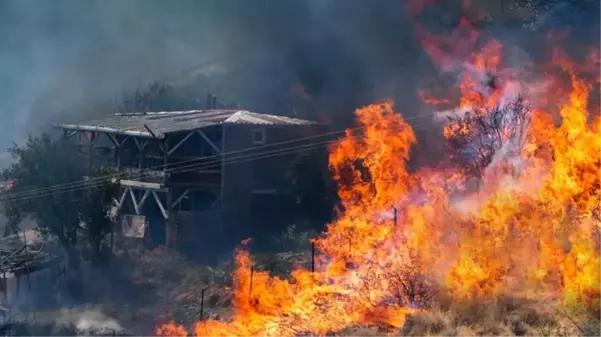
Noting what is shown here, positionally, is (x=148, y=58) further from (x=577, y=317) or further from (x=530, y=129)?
(x=577, y=317)

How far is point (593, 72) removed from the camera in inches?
790

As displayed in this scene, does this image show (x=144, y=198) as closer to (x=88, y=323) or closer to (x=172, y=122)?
(x=172, y=122)

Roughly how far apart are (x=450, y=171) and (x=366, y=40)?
363 inches

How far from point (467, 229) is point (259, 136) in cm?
1061

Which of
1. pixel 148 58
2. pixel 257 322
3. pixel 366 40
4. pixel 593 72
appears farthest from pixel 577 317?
pixel 148 58

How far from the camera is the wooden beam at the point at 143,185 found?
21.7 metres

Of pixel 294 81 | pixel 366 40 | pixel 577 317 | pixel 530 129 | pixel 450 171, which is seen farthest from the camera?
pixel 294 81

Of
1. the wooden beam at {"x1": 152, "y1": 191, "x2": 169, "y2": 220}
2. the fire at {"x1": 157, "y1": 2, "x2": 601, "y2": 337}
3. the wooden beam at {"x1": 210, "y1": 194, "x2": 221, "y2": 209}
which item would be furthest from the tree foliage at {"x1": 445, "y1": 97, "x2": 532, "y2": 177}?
the wooden beam at {"x1": 152, "y1": 191, "x2": 169, "y2": 220}

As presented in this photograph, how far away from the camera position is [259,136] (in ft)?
73.2

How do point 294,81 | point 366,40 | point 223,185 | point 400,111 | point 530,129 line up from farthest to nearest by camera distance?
point 294,81 < point 366,40 < point 400,111 < point 223,185 < point 530,129

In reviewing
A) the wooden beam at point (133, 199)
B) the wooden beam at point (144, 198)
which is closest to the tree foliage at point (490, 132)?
the wooden beam at point (144, 198)

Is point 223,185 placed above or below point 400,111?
below

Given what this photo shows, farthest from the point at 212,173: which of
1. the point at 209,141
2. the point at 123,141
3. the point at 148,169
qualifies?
the point at 123,141

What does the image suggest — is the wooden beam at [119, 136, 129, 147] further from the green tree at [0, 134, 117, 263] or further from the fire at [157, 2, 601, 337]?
the fire at [157, 2, 601, 337]
